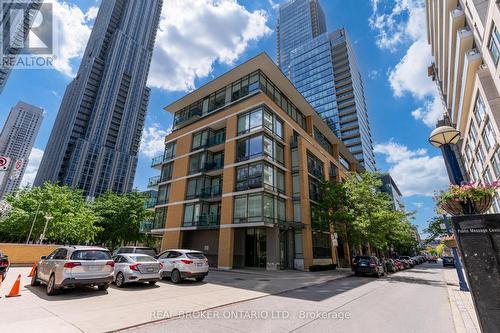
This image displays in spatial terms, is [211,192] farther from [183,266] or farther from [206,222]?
[183,266]

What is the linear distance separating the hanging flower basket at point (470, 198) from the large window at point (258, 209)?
15853mm

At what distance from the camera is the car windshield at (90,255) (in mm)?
8453

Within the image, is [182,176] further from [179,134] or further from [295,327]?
[295,327]

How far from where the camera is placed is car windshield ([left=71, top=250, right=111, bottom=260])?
27.7 feet

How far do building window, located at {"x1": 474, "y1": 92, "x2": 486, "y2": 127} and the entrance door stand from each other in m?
21.6

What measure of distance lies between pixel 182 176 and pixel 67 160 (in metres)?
95.5

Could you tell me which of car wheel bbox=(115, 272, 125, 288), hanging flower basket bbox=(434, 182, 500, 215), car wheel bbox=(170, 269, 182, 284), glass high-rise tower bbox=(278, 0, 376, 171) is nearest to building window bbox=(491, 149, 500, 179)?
hanging flower basket bbox=(434, 182, 500, 215)

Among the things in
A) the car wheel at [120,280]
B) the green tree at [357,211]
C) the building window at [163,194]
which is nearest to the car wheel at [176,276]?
the car wheel at [120,280]

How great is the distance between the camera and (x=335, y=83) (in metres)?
92.6

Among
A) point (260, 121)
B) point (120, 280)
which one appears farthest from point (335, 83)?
point (120, 280)

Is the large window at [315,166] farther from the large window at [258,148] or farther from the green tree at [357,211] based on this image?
the large window at [258,148]

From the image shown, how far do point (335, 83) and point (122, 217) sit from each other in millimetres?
86331

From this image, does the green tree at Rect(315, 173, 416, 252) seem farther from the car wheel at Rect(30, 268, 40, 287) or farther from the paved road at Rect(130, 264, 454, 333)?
the car wheel at Rect(30, 268, 40, 287)

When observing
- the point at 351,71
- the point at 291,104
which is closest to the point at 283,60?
the point at 351,71
